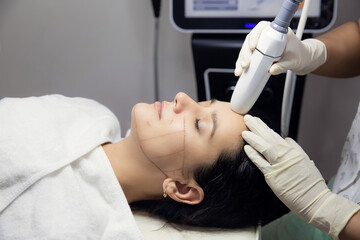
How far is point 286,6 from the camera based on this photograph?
90 cm

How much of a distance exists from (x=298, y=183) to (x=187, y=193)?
305 millimetres

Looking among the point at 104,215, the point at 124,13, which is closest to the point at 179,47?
the point at 124,13

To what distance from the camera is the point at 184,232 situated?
111 cm

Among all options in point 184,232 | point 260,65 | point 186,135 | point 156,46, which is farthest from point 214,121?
point 156,46

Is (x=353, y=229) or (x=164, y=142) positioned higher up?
(x=164, y=142)

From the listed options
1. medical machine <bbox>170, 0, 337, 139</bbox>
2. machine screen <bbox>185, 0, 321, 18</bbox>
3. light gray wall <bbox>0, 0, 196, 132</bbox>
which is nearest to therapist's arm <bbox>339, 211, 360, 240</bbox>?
medical machine <bbox>170, 0, 337, 139</bbox>

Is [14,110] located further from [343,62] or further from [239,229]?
[343,62]

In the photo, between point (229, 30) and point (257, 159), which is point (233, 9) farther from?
point (257, 159)

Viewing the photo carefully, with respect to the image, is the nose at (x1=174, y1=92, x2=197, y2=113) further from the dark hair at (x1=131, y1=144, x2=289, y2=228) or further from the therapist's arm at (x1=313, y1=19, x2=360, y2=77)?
the therapist's arm at (x1=313, y1=19, x2=360, y2=77)

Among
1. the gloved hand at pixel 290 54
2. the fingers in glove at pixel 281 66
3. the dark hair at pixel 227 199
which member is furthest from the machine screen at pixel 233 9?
the dark hair at pixel 227 199

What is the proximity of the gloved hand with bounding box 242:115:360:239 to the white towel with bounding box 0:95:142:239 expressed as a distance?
382 mm

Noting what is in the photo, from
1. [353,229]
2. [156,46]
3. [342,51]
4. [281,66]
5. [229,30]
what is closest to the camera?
[353,229]

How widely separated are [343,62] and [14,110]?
1037 mm

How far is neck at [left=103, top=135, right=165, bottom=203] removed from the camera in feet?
3.69
